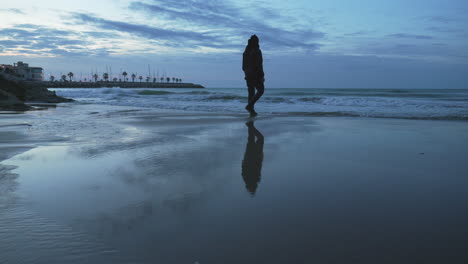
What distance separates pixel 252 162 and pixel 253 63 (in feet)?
19.8

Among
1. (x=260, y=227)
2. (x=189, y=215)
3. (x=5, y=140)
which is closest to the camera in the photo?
(x=260, y=227)

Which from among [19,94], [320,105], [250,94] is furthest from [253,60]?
[19,94]

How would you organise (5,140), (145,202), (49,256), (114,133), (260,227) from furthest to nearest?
(114,133)
(5,140)
(145,202)
(260,227)
(49,256)

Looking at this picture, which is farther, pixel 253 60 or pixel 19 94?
pixel 19 94

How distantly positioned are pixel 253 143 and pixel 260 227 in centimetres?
243

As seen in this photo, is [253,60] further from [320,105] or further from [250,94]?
[320,105]

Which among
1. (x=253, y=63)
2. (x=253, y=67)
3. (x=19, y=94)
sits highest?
(x=253, y=63)

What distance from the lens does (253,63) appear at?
846cm

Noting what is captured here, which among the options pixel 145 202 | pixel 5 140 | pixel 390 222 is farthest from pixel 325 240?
pixel 5 140

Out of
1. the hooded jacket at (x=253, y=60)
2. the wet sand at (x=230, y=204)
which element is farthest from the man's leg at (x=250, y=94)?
the wet sand at (x=230, y=204)

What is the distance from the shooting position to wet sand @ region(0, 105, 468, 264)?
4.16 ft

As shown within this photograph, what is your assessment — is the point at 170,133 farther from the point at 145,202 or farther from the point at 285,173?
the point at 145,202

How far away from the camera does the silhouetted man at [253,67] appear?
840 centimetres

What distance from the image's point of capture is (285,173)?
2430 mm
